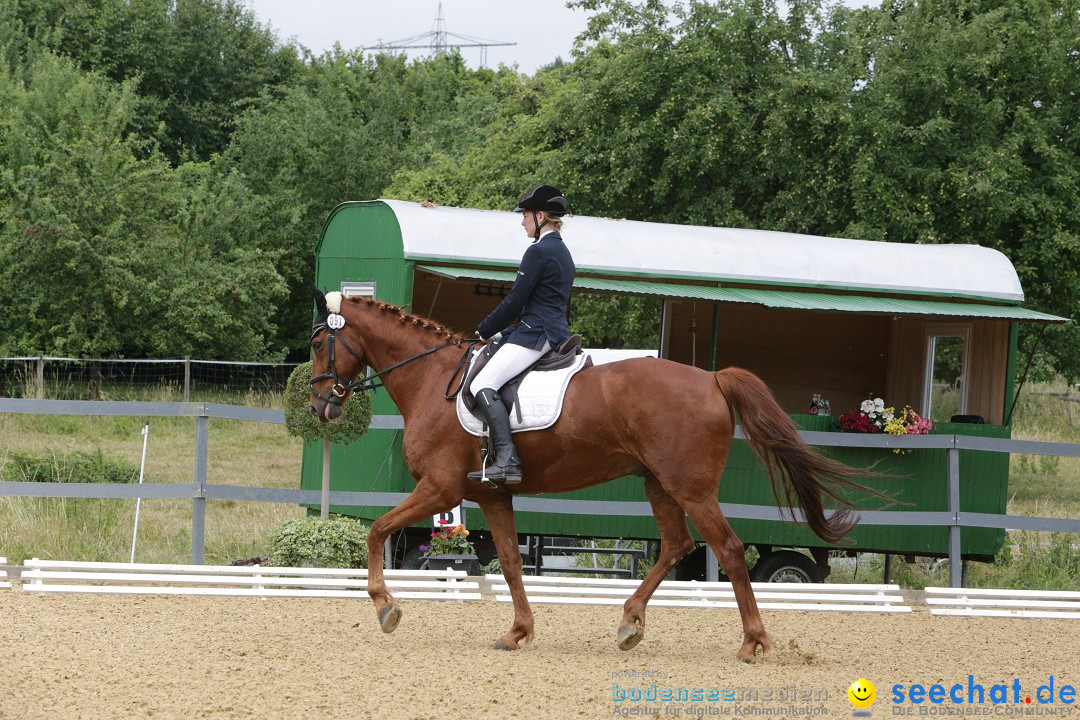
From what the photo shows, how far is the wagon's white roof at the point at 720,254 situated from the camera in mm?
9977

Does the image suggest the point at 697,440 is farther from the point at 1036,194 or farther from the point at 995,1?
the point at 995,1

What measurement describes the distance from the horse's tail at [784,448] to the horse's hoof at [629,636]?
3.38 ft

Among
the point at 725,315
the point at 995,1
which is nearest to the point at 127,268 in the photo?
the point at 725,315

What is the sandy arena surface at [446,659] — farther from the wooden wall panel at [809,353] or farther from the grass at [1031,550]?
the wooden wall panel at [809,353]

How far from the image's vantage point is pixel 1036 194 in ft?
55.8

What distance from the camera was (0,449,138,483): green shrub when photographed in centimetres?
1246

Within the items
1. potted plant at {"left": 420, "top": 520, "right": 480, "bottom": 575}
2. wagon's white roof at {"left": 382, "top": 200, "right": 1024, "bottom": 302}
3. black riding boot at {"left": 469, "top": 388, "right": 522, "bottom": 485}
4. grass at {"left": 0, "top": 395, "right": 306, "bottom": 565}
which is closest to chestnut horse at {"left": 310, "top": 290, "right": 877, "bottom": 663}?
black riding boot at {"left": 469, "top": 388, "right": 522, "bottom": 485}

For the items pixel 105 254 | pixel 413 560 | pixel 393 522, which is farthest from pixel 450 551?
pixel 105 254

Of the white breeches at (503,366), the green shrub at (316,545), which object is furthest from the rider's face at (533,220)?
the green shrub at (316,545)

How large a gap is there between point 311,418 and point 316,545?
940 mm

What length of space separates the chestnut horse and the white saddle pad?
2.0 inches

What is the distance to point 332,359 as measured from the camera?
695cm

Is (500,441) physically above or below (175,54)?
below

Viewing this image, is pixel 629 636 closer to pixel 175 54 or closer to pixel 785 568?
pixel 785 568
